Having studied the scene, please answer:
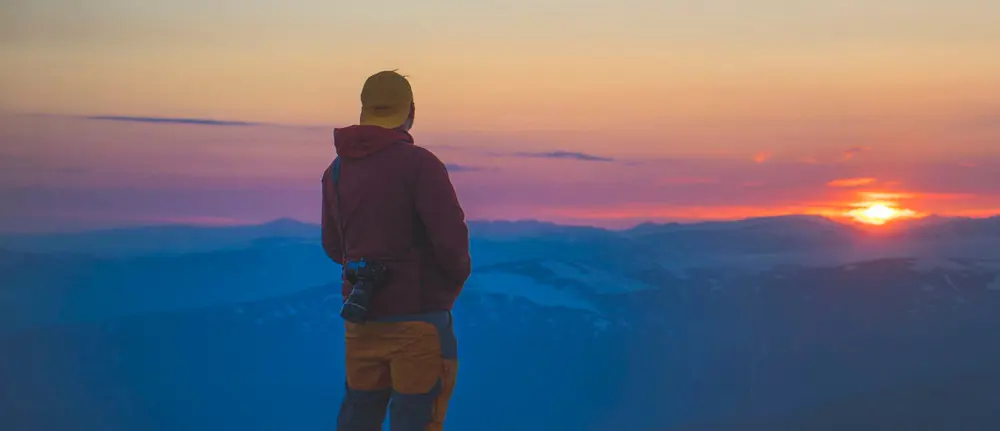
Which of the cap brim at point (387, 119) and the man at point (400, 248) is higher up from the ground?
the cap brim at point (387, 119)

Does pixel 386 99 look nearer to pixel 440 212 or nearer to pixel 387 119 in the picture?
pixel 387 119

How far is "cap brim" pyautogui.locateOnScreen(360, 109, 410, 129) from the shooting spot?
382 cm

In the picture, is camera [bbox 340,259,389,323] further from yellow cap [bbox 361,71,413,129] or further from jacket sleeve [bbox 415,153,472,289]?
yellow cap [bbox 361,71,413,129]

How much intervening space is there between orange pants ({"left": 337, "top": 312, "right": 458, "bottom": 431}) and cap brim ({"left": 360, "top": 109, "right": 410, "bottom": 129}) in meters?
0.71

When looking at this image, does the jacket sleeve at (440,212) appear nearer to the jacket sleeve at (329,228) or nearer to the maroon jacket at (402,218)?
the maroon jacket at (402,218)

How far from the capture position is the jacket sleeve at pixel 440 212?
3646 millimetres

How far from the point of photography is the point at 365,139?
3.74m

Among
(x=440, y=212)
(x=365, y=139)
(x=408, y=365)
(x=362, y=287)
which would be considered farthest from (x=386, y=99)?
(x=408, y=365)

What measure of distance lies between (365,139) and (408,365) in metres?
0.83

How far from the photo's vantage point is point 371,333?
3.79 metres

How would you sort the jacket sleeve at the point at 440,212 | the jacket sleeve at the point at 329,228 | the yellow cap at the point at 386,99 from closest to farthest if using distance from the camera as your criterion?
the jacket sleeve at the point at 440,212
the yellow cap at the point at 386,99
the jacket sleeve at the point at 329,228

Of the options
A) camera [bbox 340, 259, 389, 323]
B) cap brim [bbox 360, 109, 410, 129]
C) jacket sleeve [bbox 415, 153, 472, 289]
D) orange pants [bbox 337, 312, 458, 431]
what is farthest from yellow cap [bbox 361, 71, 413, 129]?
orange pants [bbox 337, 312, 458, 431]

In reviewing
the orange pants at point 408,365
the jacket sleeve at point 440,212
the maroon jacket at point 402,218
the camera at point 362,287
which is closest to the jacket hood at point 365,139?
the maroon jacket at point 402,218

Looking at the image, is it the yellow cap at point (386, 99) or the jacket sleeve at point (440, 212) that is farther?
the yellow cap at point (386, 99)
